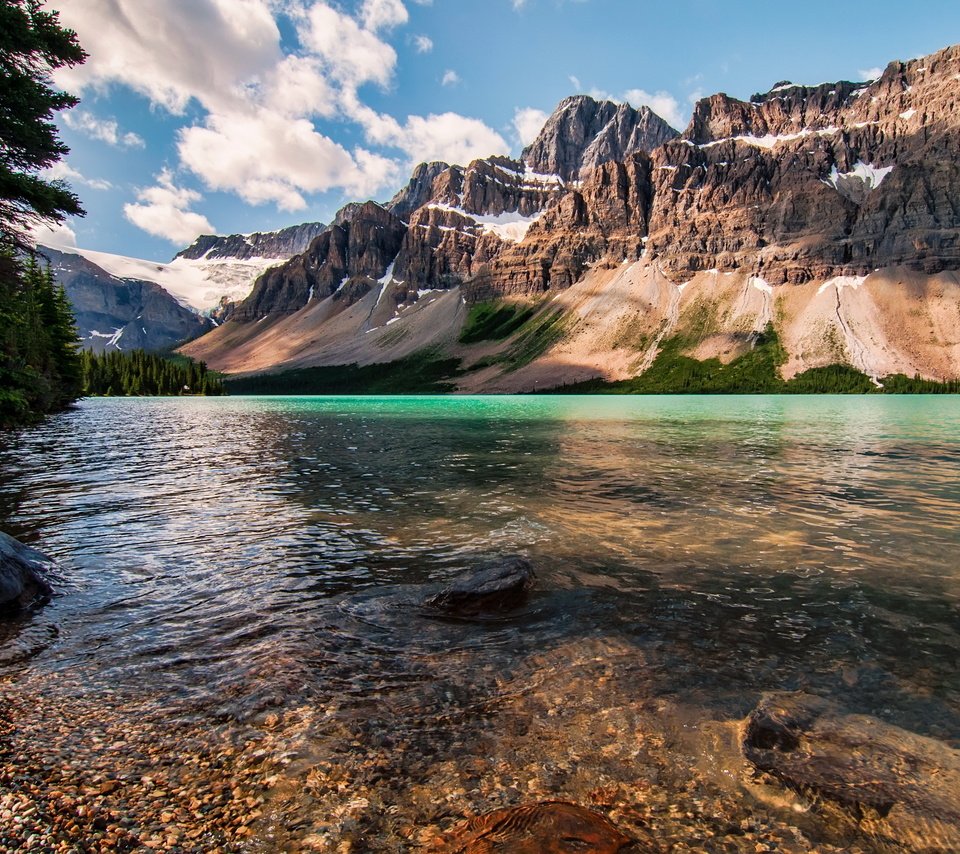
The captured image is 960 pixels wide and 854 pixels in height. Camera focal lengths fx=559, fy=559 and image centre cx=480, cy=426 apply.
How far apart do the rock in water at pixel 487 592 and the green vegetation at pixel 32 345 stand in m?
28.3

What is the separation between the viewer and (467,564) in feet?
53.6

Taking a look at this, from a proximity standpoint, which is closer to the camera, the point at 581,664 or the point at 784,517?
the point at 581,664

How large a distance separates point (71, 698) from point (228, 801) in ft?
13.5

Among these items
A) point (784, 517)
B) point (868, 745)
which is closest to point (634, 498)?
point (784, 517)

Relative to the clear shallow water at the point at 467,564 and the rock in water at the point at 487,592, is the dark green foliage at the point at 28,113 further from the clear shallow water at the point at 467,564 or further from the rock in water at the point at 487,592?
the rock in water at the point at 487,592

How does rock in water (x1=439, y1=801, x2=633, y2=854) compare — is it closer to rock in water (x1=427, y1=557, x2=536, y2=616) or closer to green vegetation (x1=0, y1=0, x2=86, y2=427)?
rock in water (x1=427, y1=557, x2=536, y2=616)

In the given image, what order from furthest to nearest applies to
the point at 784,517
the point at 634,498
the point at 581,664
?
the point at 634,498 < the point at 784,517 < the point at 581,664

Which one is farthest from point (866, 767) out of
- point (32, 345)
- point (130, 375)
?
point (130, 375)

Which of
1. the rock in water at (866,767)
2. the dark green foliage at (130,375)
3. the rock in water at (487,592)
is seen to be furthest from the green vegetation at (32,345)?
the dark green foliage at (130,375)

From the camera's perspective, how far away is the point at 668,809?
21.9 ft

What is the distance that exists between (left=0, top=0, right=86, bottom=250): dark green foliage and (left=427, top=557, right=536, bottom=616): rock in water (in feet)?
89.6

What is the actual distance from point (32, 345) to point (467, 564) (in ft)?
183

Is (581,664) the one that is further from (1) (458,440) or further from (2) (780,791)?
(1) (458,440)

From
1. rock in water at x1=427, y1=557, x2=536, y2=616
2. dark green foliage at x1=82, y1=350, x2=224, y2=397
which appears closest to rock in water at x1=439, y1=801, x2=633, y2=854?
rock in water at x1=427, y1=557, x2=536, y2=616
